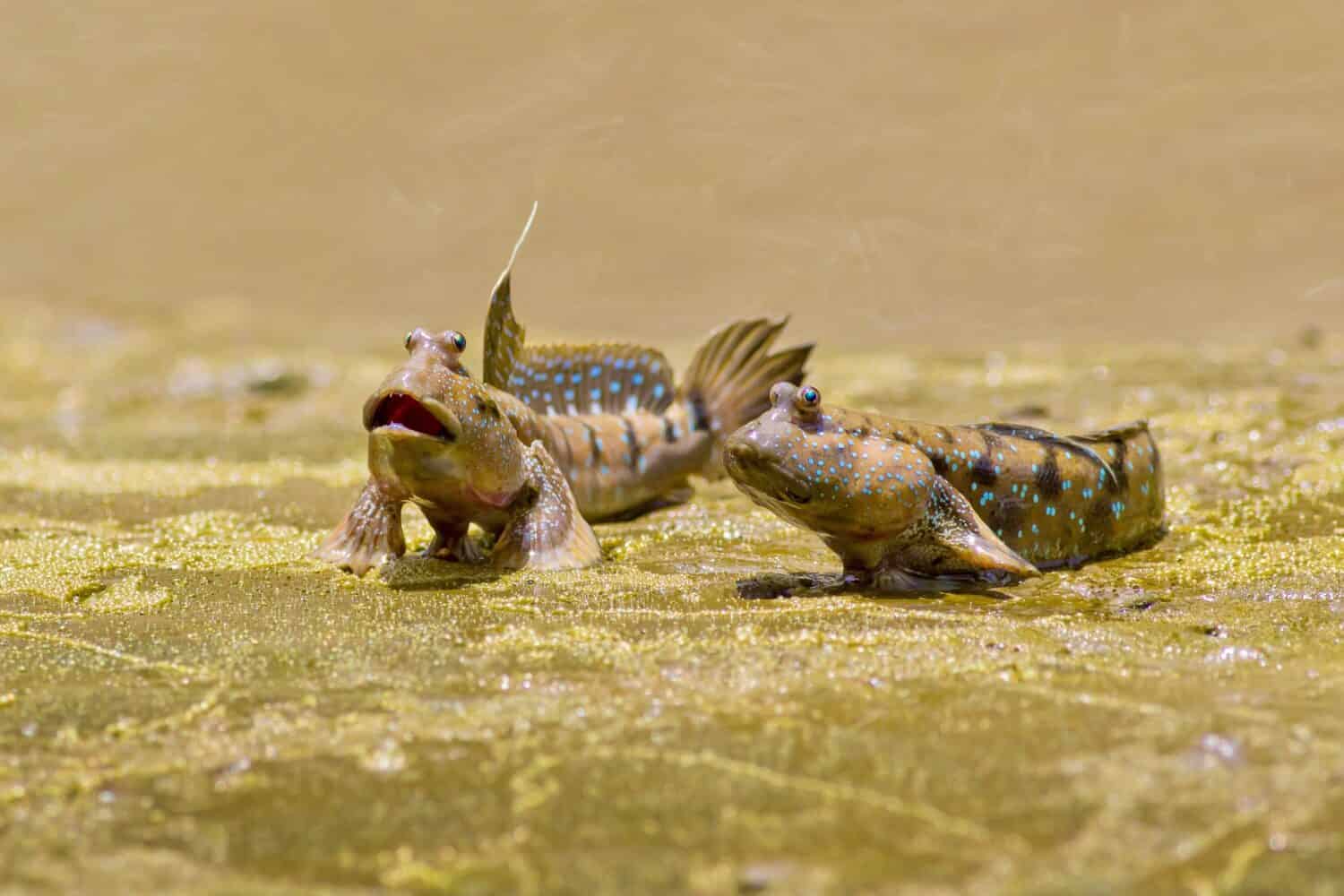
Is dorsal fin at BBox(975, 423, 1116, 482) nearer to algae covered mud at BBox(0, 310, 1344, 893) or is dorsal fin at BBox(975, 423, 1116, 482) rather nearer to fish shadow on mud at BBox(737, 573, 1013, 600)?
algae covered mud at BBox(0, 310, 1344, 893)

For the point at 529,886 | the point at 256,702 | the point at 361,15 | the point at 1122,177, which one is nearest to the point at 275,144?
the point at 361,15

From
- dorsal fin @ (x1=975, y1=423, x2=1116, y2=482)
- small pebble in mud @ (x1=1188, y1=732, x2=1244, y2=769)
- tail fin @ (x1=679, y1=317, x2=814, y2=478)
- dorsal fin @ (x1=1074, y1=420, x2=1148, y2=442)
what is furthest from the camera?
tail fin @ (x1=679, y1=317, x2=814, y2=478)

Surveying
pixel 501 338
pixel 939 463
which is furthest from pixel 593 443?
pixel 939 463

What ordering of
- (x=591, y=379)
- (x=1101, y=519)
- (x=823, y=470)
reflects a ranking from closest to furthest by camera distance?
(x=823, y=470) → (x=1101, y=519) → (x=591, y=379)

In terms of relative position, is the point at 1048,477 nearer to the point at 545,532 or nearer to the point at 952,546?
the point at 952,546

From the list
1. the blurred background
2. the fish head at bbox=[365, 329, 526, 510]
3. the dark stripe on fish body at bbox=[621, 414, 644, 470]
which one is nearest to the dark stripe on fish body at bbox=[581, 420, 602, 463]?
the dark stripe on fish body at bbox=[621, 414, 644, 470]

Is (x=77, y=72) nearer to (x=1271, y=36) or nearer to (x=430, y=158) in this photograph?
(x=430, y=158)
